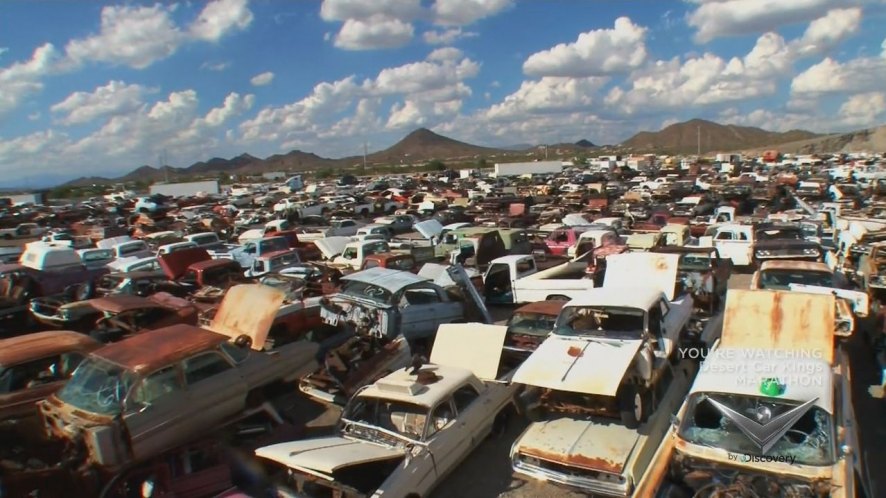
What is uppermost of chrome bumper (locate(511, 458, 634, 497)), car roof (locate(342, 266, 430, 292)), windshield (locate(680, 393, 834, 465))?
car roof (locate(342, 266, 430, 292))

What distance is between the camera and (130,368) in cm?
651

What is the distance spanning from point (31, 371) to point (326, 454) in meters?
4.67

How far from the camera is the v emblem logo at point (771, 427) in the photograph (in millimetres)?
5035

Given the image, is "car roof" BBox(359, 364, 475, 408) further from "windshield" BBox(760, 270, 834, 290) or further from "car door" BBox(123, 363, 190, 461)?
"windshield" BBox(760, 270, 834, 290)

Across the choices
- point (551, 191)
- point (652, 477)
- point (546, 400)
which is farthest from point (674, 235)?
point (551, 191)

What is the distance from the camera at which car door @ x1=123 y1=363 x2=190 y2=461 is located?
6.12 meters

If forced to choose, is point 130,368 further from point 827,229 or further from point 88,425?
point 827,229

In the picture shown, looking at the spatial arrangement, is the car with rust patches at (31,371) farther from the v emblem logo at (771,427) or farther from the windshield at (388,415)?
the v emblem logo at (771,427)

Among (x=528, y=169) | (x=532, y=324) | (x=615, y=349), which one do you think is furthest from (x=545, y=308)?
(x=528, y=169)

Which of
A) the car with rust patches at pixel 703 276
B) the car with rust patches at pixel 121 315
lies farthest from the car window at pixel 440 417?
the car with rust patches at pixel 121 315

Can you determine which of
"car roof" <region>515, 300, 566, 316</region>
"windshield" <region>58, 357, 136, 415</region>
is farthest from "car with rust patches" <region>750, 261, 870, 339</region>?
"windshield" <region>58, 357, 136, 415</region>

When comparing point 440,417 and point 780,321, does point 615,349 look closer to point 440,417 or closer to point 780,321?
point 780,321

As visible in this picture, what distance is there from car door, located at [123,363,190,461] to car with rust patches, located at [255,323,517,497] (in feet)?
3.57

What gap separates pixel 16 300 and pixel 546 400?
13365 millimetres
